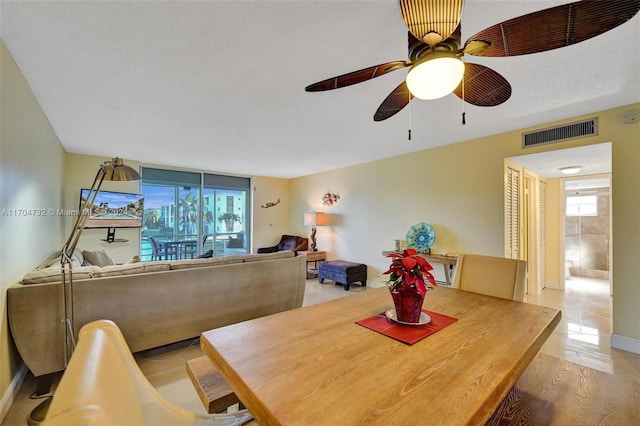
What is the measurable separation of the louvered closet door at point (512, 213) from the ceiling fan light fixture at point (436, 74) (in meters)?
2.73

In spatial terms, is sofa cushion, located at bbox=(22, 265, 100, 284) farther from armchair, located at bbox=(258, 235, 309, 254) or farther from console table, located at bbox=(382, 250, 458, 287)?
armchair, located at bbox=(258, 235, 309, 254)

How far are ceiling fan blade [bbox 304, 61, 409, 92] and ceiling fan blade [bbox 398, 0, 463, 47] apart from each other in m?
0.21

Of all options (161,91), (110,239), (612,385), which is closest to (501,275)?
(612,385)

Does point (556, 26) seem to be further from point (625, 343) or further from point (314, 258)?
point (314, 258)

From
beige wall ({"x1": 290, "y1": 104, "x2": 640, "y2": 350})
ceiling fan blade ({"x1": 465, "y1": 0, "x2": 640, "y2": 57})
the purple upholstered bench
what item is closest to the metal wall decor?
beige wall ({"x1": 290, "y1": 104, "x2": 640, "y2": 350})

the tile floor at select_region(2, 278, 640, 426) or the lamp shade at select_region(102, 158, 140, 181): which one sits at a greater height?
the lamp shade at select_region(102, 158, 140, 181)

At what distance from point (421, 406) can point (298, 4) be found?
182cm

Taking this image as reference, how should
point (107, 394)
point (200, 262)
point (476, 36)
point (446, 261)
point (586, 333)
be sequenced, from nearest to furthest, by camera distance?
1. point (107, 394)
2. point (476, 36)
3. point (200, 262)
4. point (586, 333)
5. point (446, 261)

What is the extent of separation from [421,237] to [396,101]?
2.72 metres

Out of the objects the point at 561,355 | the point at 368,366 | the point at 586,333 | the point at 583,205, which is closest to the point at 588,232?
the point at 583,205

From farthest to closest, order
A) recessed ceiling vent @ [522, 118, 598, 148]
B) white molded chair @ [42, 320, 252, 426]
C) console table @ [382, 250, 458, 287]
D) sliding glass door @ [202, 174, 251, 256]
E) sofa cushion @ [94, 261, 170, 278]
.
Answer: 1. sliding glass door @ [202, 174, 251, 256]
2. console table @ [382, 250, 458, 287]
3. recessed ceiling vent @ [522, 118, 598, 148]
4. sofa cushion @ [94, 261, 170, 278]
5. white molded chair @ [42, 320, 252, 426]

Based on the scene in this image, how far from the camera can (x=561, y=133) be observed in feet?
9.70

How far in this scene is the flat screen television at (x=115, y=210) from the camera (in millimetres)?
4527

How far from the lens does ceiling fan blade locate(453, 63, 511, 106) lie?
4.76 ft
